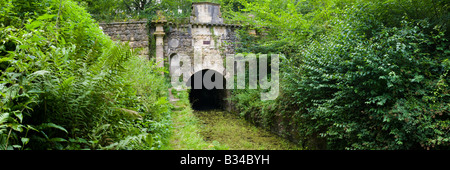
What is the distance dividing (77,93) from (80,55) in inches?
31.5

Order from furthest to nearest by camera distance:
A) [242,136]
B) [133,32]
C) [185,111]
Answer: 1. [133,32]
2. [242,136]
3. [185,111]

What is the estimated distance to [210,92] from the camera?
15.8 meters

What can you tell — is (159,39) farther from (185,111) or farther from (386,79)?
(386,79)

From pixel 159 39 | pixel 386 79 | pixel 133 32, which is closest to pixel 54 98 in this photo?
pixel 386 79

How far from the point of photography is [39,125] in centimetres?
180

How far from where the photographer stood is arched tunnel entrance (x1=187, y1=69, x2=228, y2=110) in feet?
41.4

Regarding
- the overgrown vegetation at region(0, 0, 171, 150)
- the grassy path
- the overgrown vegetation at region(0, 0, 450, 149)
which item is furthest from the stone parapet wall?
the overgrown vegetation at region(0, 0, 171, 150)

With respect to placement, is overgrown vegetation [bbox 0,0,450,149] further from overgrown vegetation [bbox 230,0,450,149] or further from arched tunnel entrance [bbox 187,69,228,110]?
arched tunnel entrance [bbox 187,69,228,110]

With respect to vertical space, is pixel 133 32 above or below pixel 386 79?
above

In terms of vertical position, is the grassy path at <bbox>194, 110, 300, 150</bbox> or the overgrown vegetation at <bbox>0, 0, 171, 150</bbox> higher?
the overgrown vegetation at <bbox>0, 0, 171, 150</bbox>

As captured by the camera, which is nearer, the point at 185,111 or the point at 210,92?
the point at 185,111

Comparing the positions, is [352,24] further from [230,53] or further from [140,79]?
[230,53]

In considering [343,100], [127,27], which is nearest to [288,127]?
[343,100]


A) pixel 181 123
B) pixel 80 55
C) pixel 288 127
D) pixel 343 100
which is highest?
pixel 80 55
